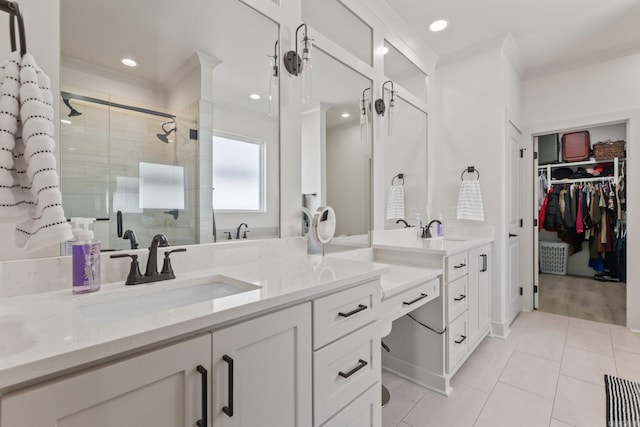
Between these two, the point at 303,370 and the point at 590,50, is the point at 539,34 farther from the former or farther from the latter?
the point at 303,370

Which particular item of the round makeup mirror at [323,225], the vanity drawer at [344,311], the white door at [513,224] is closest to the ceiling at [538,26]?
the white door at [513,224]

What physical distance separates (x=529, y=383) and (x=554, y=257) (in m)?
4.18

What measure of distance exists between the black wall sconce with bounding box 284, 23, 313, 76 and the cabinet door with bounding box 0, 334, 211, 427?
1435 mm

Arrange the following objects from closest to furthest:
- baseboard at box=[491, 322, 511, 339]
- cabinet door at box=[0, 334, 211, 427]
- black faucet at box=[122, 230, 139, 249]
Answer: cabinet door at box=[0, 334, 211, 427] < black faucet at box=[122, 230, 139, 249] < baseboard at box=[491, 322, 511, 339]

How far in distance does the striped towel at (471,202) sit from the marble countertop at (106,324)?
6.99 feet

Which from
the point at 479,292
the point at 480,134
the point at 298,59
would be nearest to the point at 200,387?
the point at 298,59

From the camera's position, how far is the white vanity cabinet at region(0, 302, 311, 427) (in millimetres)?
525

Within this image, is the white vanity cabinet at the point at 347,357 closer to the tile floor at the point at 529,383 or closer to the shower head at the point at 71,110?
the tile floor at the point at 529,383

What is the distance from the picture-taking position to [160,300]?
101cm

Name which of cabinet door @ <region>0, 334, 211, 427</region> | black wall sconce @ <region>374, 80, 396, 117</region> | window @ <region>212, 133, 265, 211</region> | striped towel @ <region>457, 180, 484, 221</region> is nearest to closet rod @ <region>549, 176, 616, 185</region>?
striped towel @ <region>457, 180, 484, 221</region>

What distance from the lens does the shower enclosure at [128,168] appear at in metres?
1.01

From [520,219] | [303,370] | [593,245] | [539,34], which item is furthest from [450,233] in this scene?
[593,245]

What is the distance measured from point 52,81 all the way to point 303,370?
1.25 m

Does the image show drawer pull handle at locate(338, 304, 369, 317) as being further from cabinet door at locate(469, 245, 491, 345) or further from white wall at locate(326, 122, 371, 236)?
cabinet door at locate(469, 245, 491, 345)
